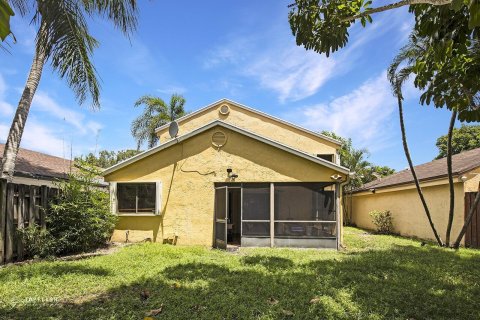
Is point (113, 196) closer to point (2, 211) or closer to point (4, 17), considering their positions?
point (2, 211)

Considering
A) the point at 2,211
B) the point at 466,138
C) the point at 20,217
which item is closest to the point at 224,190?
the point at 20,217

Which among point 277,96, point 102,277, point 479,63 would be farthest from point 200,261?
point 277,96

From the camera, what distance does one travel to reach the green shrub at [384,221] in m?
21.0

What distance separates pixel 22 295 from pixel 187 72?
13344mm

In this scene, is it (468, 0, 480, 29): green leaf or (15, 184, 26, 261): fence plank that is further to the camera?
(15, 184, 26, 261): fence plank

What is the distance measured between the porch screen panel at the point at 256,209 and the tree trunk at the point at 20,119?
8.05 metres

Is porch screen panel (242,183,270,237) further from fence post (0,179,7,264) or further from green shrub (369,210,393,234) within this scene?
green shrub (369,210,393,234)

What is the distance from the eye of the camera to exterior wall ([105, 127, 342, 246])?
520 inches

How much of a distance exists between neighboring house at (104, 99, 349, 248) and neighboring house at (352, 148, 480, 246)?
5.98 metres

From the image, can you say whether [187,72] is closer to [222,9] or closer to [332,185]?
[222,9]

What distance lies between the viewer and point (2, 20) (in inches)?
60.6

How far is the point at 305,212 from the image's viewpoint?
1294cm

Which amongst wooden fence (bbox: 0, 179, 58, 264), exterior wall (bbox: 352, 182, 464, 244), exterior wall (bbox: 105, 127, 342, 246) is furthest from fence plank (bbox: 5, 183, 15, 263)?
exterior wall (bbox: 352, 182, 464, 244)

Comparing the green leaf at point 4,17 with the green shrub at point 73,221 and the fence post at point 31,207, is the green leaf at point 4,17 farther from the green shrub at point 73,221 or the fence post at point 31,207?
the fence post at point 31,207
